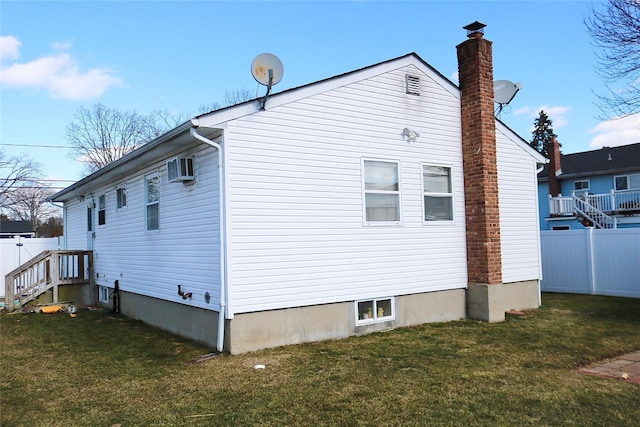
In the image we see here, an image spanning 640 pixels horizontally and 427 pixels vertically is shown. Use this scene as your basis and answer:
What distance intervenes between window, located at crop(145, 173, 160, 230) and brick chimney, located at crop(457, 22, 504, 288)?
6.23m

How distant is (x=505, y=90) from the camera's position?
36.7 feet

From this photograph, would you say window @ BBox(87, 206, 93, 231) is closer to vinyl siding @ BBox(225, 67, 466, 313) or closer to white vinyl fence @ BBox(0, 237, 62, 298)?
white vinyl fence @ BBox(0, 237, 62, 298)

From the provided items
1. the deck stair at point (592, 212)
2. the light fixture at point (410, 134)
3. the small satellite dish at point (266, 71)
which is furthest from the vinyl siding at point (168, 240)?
the deck stair at point (592, 212)

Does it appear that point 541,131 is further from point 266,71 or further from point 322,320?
point 266,71

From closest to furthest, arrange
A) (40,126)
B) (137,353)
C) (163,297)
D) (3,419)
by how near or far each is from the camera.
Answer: (3,419) → (137,353) → (163,297) → (40,126)

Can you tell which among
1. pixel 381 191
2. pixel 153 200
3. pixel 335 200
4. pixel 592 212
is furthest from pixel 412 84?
pixel 592 212

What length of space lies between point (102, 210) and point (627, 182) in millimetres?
24159

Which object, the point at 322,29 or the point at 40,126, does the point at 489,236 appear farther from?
the point at 40,126

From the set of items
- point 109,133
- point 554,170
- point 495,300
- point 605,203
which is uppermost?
point 109,133

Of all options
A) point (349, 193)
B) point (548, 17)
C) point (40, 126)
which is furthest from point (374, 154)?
point (40, 126)

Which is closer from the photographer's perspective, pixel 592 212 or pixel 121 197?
pixel 121 197

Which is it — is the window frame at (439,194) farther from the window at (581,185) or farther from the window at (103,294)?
the window at (581,185)

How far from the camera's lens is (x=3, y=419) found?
182 inches

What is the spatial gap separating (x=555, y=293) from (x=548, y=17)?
7549 mm
